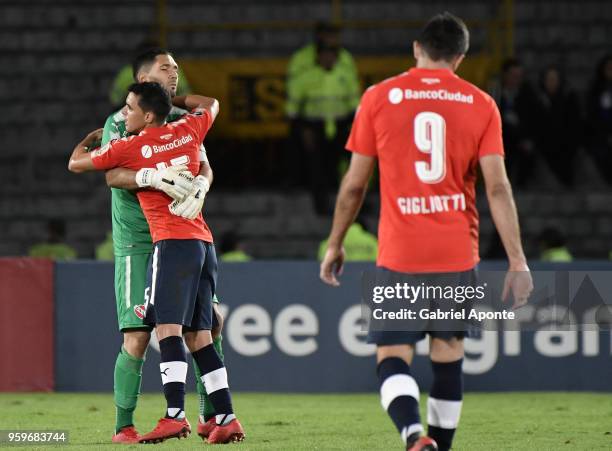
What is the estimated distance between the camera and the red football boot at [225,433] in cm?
764

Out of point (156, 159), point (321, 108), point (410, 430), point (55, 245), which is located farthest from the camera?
point (321, 108)

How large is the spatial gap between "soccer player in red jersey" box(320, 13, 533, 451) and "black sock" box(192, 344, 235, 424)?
172cm

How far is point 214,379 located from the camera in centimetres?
759

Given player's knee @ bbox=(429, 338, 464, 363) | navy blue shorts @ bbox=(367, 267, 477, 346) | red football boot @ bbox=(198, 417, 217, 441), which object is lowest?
red football boot @ bbox=(198, 417, 217, 441)

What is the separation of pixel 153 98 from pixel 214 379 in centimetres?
148

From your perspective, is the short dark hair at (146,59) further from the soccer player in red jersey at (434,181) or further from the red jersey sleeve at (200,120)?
the soccer player in red jersey at (434,181)

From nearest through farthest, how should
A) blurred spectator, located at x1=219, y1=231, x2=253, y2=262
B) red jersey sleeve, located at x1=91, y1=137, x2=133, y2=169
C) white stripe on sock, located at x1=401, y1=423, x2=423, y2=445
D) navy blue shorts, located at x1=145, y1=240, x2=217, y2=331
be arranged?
white stripe on sock, located at x1=401, y1=423, x2=423, y2=445
navy blue shorts, located at x1=145, y1=240, x2=217, y2=331
red jersey sleeve, located at x1=91, y1=137, x2=133, y2=169
blurred spectator, located at x1=219, y1=231, x2=253, y2=262

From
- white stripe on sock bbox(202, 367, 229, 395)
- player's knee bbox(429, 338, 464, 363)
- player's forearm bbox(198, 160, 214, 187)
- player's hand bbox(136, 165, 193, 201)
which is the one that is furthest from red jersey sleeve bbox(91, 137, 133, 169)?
player's knee bbox(429, 338, 464, 363)

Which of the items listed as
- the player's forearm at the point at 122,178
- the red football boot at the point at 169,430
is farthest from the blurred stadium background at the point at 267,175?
the player's forearm at the point at 122,178

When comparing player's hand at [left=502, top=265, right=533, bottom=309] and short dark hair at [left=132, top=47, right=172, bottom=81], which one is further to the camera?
short dark hair at [left=132, top=47, right=172, bottom=81]

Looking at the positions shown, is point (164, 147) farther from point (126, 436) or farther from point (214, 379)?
point (126, 436)

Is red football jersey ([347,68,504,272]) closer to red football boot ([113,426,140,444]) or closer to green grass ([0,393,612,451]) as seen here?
green grass ([0,393,612,451])

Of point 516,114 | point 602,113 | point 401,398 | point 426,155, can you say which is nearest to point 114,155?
point 426,155

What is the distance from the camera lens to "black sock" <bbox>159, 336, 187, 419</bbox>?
7.45 m
